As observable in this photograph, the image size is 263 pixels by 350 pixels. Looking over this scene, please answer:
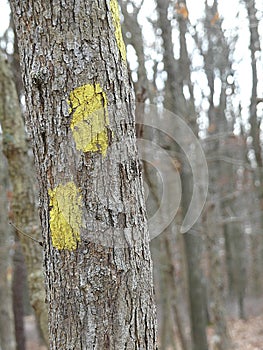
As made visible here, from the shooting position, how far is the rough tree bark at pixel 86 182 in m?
1.92

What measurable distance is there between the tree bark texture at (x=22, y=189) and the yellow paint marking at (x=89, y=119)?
2.47m

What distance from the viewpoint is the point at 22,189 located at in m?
4.36

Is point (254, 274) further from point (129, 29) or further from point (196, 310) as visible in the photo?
point (129, 29)

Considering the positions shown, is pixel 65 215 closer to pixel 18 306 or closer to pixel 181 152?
pixel 181 152

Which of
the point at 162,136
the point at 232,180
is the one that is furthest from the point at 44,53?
the point at 232,180

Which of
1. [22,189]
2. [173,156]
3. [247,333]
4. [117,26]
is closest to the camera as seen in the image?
[117,26]

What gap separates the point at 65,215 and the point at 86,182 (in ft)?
0.53

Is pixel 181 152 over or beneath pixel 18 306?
over

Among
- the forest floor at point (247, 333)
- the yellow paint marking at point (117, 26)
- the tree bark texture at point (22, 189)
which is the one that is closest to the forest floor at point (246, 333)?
the forest floor at point (247, 333)

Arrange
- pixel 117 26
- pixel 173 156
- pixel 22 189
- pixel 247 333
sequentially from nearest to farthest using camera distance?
pixel 117 26
pixel 22 189
pixel 173 156
pixel 247 333

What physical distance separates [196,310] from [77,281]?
30.7ft

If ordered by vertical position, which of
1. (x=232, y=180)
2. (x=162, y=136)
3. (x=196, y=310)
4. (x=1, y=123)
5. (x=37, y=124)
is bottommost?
(x=196, y=310)

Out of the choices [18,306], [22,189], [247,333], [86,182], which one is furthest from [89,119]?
[247,333]

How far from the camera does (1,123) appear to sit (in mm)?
4535
